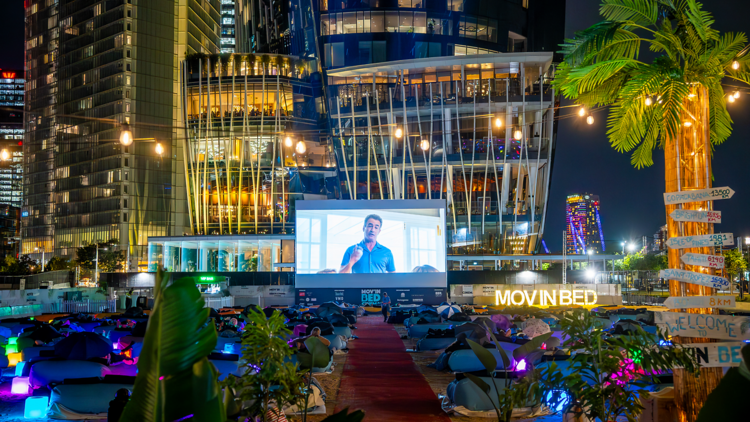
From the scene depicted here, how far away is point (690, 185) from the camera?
26.3 feet

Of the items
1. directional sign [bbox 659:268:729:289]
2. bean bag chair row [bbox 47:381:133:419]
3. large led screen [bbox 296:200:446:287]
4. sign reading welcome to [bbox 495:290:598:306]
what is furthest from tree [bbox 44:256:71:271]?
directional sign [bbox 659:268:729:289]

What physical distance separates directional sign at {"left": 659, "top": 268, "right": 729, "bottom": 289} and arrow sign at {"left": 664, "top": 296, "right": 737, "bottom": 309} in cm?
15

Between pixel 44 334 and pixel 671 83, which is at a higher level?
pixel 671 83

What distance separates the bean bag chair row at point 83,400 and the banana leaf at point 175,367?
32.2ft

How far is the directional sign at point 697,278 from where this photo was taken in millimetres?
7387

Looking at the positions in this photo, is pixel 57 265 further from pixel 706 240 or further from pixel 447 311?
pixel 706 240

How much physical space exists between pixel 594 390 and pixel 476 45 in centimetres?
7138

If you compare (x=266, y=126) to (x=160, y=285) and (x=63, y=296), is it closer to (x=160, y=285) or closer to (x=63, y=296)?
(x=63, y=296)

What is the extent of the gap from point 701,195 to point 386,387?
355 inches

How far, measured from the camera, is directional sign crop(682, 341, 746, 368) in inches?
280

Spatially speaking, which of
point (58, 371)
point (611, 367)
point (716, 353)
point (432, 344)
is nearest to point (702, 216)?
point (716, 353)

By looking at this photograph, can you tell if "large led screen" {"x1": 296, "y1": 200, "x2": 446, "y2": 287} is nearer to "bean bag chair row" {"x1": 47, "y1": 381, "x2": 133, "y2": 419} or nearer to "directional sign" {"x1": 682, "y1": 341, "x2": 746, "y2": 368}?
"bean bag chair row" {"x1": 47, "y1": 381, "x2": 133, "y2": 419}

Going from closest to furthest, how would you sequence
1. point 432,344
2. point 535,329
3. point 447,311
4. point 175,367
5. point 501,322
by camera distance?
point 175,367, point 535,329, point 432,344, point 501,322, point 447,311

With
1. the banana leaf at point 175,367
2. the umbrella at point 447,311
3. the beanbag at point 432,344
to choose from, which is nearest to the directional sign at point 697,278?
the banana leaf at point 175,367
